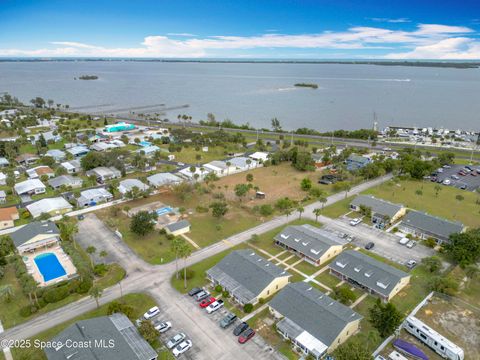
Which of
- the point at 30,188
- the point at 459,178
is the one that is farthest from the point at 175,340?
the point at 459,178

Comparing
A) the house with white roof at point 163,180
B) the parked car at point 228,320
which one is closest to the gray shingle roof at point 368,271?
the parked car at point 228,320

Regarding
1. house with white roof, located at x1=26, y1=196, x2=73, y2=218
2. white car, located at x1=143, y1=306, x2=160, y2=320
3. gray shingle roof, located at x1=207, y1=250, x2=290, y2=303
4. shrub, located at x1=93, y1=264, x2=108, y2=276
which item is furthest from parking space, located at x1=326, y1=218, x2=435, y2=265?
house with white roof, located at x1=26, y1=196, x2=73, y2=218

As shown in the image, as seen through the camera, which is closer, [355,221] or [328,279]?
[328,279]

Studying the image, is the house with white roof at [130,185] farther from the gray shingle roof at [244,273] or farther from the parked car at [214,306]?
the parked car at [214,306]

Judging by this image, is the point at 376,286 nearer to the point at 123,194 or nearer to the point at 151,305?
the point at 151,305

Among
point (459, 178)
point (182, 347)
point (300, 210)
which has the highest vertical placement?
point (300, 210)

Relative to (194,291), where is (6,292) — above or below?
above

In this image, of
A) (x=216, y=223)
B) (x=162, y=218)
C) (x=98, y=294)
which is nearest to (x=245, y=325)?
(x=98, y=294)

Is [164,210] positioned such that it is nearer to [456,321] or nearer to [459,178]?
[456,321]
